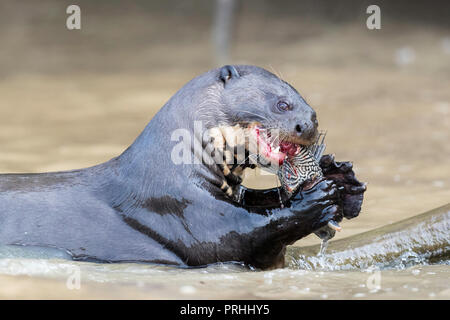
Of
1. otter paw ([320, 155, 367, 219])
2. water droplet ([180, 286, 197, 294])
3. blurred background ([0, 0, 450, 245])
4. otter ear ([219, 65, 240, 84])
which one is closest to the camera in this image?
water droplet ([180, 286, 197, 294])

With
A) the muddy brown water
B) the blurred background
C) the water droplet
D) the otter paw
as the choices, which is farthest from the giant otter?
the blurred background

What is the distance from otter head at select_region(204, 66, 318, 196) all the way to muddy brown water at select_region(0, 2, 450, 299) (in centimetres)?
58

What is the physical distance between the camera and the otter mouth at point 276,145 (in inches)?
158

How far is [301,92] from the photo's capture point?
9094mm

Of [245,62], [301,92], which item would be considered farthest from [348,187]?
[245,62]

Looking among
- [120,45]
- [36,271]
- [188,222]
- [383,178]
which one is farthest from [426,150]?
[120,45]

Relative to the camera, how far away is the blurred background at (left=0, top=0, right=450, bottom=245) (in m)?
6.59

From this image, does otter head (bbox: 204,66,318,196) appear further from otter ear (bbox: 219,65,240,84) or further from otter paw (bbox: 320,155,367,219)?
otter paw (bbox: 320,155,367,219)

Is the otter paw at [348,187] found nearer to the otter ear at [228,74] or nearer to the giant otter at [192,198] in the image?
the giant otter at [192,198]

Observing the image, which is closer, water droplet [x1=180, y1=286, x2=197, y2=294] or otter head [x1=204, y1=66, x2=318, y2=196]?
water droplet [x1=180, y1=286, x2=197, y2=294]

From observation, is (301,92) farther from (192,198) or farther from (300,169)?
(192,198)

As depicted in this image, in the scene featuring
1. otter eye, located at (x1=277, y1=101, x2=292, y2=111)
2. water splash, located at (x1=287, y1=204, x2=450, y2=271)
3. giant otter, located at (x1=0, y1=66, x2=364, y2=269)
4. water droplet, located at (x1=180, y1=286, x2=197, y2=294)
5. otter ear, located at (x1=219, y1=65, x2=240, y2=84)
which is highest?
otter ear, located at (x1=219, y1=65, x2=240, y2=84)

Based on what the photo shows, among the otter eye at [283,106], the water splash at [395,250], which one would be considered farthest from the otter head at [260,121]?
the water splash at [395,250]
